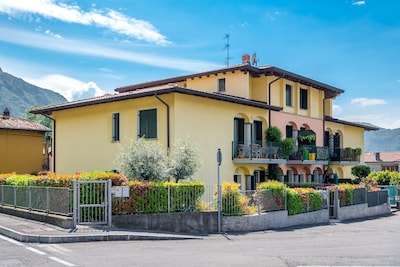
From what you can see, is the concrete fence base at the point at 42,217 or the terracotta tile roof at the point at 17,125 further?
the terracotta tile roof at the point at 17,125

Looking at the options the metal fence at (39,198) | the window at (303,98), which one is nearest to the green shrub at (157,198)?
the metal fence at (39,198)

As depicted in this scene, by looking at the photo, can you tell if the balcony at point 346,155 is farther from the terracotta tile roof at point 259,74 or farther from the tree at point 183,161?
the tree at point 183,161

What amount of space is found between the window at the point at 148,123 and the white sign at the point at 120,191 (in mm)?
7243

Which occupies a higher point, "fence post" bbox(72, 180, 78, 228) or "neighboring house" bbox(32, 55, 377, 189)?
"neighboring house" bbox(32, 55, 377, 189)

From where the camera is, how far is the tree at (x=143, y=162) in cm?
1842

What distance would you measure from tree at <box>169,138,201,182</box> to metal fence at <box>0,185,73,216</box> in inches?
209

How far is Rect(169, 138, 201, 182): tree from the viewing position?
19438 millimetres

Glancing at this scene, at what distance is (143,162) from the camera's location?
18.4 m

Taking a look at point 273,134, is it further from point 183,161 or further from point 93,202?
point 93,202

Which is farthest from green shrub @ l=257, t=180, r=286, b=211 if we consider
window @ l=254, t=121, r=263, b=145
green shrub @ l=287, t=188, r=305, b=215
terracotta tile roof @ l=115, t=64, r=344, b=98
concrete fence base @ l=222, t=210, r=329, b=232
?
terracotta tile roof @ l=115, t=64, r=344, b=98

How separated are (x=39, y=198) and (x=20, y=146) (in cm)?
1710

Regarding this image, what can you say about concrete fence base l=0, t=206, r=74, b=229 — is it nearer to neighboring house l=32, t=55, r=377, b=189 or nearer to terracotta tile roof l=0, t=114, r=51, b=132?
neighboring house l=32, t=55, r=377, b=189

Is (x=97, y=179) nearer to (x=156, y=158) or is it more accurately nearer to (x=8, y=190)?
(x=156, y=158)

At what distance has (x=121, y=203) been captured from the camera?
1534cm
